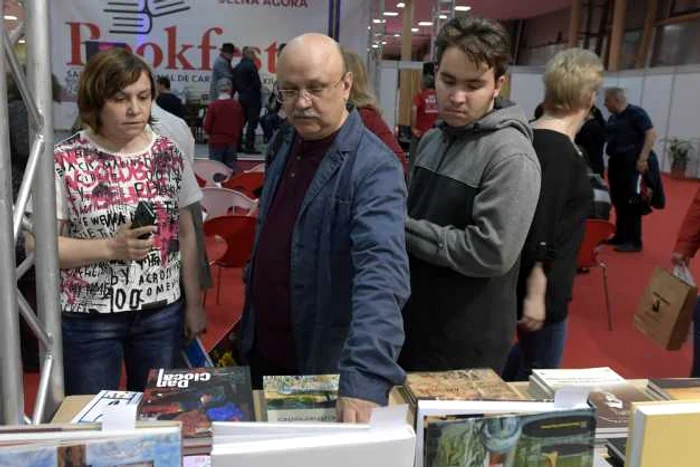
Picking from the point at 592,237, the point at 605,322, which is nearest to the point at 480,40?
the point at 592,237

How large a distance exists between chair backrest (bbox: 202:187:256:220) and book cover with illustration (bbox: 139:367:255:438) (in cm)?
267

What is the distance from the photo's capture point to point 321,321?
1.41 metres

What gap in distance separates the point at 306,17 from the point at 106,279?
5.45 meters

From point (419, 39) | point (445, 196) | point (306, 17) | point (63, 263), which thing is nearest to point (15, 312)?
point (63, 263)

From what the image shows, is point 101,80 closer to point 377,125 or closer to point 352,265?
point 352,265

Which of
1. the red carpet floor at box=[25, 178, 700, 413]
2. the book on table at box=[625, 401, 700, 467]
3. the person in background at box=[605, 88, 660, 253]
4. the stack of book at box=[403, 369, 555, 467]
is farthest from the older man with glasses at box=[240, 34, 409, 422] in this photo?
the person in background at box=[605, 88, 660, 253]

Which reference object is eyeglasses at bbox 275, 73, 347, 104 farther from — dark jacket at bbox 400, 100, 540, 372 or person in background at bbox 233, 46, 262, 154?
person in background at bbox 233, 46, 262, 154

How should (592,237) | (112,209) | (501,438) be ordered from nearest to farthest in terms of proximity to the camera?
(501,438), (112,209), (592,237)

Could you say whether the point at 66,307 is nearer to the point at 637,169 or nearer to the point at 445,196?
the point at 445,196

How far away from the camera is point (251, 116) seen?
6.96 metres

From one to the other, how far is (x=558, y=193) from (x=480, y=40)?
60cm

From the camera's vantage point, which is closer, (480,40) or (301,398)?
(301,398)

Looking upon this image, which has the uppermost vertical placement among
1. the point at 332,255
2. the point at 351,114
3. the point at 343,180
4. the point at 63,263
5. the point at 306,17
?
the point at 306,17

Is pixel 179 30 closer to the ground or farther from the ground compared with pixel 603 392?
farther from the ground
